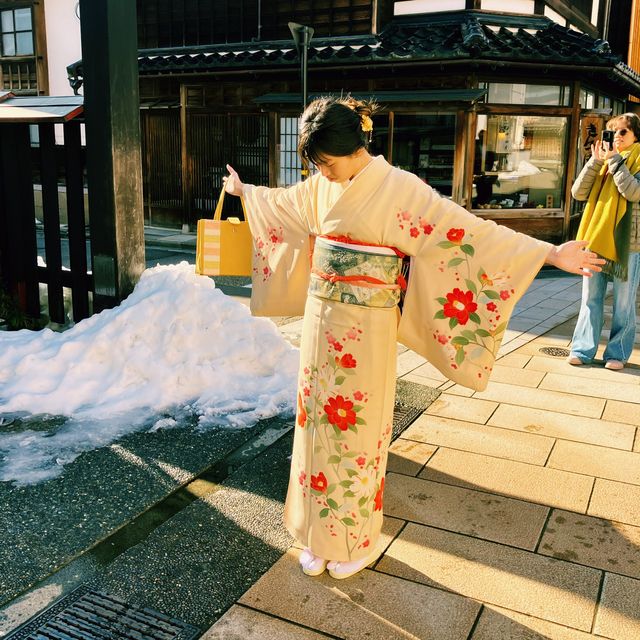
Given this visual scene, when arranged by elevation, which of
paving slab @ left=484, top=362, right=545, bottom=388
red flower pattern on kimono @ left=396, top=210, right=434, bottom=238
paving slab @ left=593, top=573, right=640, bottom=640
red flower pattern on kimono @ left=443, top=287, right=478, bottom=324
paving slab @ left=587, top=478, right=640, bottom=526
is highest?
red flower pattern on kimono @ left=396, top=210, right=434, bottom=238

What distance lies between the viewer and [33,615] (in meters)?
2.86

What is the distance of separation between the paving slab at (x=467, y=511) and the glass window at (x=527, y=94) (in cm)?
989

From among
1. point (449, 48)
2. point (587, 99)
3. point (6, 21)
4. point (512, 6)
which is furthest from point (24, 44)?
point (587, 99)

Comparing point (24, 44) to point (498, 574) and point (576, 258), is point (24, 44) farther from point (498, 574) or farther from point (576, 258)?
point (498, 574)

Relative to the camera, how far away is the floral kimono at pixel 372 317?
120 inches

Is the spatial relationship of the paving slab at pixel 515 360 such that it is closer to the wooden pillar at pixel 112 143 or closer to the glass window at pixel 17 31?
the wooden pillar at pixel 112 143

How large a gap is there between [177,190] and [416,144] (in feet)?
19.6

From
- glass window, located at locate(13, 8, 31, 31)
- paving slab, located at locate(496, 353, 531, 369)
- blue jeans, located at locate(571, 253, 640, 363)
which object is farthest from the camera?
glass window, located at locate(13, 8, 31, 31)

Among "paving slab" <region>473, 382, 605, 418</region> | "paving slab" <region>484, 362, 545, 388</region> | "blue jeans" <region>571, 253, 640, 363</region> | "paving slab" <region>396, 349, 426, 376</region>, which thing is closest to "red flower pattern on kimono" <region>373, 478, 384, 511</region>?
"paving slab" <region>473, 382, 605, 418</region>

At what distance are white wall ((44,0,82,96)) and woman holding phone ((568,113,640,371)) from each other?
47.9 ft

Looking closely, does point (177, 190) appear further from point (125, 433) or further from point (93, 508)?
point (93, 508)

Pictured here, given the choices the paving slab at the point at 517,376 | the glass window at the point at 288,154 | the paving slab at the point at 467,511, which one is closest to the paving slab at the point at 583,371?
the paving slab at the point at 517,376

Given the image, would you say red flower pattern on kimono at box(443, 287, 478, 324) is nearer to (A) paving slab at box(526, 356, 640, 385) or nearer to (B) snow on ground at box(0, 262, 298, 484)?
(B) snow on ground at box(0, 262, 298, 484)

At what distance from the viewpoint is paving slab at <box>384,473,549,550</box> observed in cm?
355
